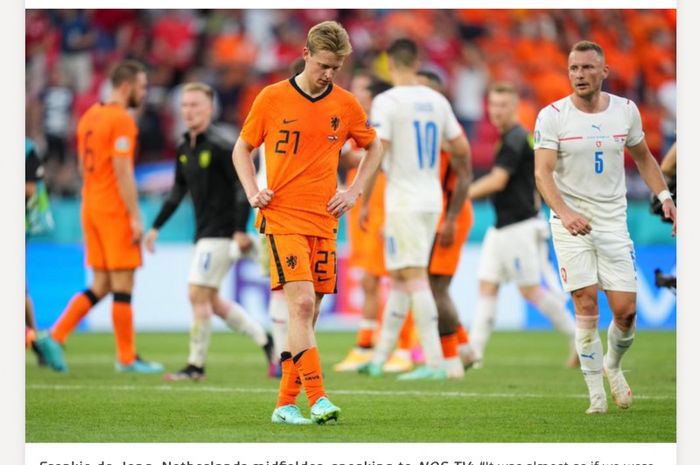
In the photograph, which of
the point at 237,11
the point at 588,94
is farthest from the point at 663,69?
the point at 588,94

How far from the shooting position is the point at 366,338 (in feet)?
36.4

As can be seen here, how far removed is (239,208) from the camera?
10.0m

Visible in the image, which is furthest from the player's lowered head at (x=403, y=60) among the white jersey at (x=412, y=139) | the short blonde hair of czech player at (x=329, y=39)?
the short blonde hair of czech player at (x=329, y=39)

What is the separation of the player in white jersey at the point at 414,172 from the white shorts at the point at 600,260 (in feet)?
6.88

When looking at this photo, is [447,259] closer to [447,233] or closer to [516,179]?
[447,233]

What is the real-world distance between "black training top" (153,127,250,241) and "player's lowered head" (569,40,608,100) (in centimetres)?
332

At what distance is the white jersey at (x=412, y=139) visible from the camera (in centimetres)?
975

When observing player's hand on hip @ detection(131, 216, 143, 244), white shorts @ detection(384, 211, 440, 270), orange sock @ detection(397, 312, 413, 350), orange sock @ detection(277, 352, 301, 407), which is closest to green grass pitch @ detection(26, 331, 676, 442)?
orange sock @ detection(277, 352, 301, 407)

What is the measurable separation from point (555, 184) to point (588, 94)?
0.58 m

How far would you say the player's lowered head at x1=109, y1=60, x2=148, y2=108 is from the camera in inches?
419

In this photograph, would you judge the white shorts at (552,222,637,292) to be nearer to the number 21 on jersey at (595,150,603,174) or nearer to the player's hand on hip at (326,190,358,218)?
the number 21 on jersey at (595,150,603,174)

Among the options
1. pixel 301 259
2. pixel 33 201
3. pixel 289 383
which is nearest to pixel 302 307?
pixel 301 259
